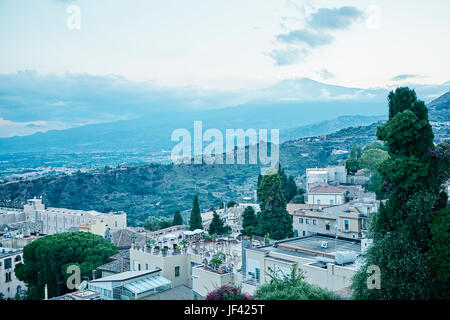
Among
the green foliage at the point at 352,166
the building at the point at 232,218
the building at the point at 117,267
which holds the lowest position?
the building at the point at 232,218

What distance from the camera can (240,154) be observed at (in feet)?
206

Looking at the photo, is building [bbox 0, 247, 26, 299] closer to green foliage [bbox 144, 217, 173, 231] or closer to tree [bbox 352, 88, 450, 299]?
green foliage [bbox 144, 217, 173, 231]

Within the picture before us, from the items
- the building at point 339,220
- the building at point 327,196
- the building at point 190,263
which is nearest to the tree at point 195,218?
the building at point 339,220

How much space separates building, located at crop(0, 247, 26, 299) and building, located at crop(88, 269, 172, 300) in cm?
1193

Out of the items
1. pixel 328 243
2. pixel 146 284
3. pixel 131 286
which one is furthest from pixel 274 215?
pixel 131 286

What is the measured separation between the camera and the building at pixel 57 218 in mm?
30627

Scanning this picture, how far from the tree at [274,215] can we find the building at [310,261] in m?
6.26

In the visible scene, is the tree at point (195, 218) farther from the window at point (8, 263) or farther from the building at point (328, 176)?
the window at point (8, 263)

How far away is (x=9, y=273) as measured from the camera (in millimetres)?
20688

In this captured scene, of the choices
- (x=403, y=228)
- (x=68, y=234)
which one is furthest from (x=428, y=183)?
(x=68, y=234)

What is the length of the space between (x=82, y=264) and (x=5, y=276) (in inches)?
250

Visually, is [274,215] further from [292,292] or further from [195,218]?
[292,292]

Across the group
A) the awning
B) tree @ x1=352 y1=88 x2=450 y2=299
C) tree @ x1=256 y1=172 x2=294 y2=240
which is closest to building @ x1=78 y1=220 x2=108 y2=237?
tree @ x1=256 y1=172 x2=294 y2=240
